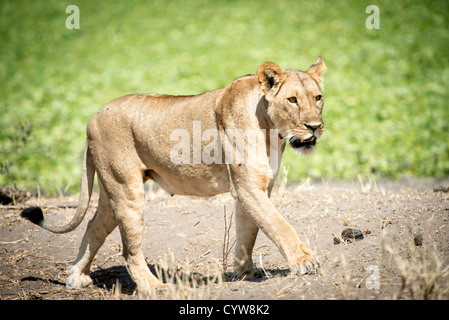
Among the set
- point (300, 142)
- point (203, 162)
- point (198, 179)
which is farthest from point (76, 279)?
point (300, 142)

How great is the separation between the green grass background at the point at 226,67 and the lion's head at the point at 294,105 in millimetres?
4889

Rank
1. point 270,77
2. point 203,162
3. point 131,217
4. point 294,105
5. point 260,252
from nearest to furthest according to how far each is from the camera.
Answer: point 294,105 < point 270,77 < point 203,162 < point 131,217 < point 260,252

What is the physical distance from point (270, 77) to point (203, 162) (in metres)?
0.94

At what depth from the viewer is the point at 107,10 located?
29281mm

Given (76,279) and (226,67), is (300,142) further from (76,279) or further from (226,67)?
(226,67)

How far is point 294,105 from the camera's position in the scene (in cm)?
427

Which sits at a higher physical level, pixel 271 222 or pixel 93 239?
pixel 271 222

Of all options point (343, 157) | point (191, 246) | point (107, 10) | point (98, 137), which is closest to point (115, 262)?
point (191, 246)

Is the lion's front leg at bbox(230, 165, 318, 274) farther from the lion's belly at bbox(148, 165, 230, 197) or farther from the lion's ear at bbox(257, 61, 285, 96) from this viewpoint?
the lion's ear at bbox(257, 61, 285, 96)

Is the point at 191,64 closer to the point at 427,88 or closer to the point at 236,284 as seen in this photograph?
the point at 427,88

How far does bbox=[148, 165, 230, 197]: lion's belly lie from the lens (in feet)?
15.3

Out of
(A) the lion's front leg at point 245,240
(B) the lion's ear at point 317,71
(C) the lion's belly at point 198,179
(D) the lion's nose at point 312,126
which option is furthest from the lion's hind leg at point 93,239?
(B) the lion's ear at point 317,71

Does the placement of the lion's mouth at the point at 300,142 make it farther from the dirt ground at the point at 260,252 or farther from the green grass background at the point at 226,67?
the green grass background at the point at 226,67

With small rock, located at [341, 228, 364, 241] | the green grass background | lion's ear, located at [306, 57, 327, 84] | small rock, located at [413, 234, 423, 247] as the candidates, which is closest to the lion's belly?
lion's ear, located at [306, 57, 327, 84]
